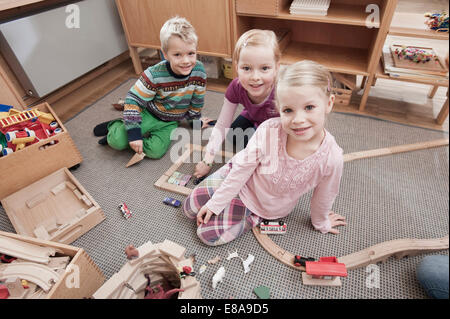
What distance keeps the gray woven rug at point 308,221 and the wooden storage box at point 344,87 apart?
26 centimetres

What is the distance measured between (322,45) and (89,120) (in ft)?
5.01

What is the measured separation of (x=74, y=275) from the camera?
2.23 ft

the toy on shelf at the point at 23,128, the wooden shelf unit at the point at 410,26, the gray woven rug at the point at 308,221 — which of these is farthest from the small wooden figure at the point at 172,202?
the wooden shelf unit at the point at 410,26

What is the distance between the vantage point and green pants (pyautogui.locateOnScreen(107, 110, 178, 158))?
4.29 feet

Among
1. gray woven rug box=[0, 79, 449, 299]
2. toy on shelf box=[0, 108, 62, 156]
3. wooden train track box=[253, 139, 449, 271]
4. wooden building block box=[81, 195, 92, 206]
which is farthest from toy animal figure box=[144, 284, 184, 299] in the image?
toy on shelf box=[0, 108, 62, 156]

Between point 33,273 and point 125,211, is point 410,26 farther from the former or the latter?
point 33,273

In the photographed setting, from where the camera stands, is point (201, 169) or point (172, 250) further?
point (201, 169)

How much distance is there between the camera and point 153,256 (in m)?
0.71

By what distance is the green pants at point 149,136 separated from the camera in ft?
4.29

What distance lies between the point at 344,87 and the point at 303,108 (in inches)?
45.5

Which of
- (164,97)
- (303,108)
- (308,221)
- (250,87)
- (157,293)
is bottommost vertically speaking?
(308,221)

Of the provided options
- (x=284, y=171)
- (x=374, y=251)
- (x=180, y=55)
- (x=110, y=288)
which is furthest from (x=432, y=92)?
(x=110, y=288)

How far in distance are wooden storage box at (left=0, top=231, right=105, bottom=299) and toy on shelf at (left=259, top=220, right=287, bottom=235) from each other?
0.54 m
